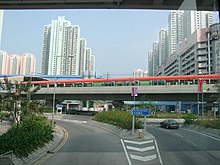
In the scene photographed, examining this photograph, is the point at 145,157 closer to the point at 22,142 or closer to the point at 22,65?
the point at 22,142

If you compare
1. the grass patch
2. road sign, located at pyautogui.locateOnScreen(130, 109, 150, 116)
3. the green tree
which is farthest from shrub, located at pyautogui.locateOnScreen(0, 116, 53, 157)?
the grass patch

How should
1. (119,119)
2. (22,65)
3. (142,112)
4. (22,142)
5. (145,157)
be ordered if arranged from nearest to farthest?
(22,142) → (145,157) → (142,112) → (119,119) → (22,65)

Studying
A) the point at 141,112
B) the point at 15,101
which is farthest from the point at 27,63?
the point at 141,112

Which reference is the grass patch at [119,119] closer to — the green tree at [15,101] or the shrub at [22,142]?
the green tree at [15,101]

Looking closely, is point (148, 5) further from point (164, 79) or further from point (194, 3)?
point (164, 79)

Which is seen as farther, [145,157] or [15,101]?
[15,101]

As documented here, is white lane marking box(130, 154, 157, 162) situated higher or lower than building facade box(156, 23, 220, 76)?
lower

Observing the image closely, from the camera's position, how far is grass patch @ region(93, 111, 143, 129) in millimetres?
22938

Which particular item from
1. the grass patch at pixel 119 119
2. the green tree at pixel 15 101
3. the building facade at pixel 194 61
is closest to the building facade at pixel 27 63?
the grass patch at pixel 119 119

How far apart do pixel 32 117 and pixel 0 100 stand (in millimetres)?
3703

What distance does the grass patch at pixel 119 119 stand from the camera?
22.9 meters

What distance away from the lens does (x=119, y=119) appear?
25578mm

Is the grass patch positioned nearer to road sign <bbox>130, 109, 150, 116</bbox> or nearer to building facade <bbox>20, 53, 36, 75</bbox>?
road sign <bbox>130, 109, 150, 116</bbox>

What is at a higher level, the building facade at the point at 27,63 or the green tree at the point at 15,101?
the building facade at the point at 27,63
